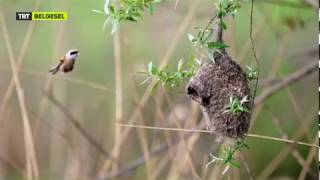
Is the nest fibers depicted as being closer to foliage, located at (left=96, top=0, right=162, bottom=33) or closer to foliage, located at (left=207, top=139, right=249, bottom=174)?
foliage, located at (left=207, top=139, right=249, bottom=174)

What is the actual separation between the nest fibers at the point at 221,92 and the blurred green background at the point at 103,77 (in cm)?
41

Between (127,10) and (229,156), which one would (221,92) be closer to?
(229,156)

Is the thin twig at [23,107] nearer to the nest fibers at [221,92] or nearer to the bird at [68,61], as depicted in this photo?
the bird at [68,61]

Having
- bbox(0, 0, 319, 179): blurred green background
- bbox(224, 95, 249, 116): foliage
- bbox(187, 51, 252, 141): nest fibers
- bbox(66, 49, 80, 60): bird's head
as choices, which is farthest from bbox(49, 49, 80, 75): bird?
bbox(224, 95, 249, 116): foliage

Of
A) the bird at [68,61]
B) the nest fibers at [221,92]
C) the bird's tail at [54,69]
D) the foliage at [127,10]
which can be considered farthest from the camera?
the bird's tail at [54,69]

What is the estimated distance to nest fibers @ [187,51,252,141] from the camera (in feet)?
4.37

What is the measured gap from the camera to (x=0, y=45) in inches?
82.3

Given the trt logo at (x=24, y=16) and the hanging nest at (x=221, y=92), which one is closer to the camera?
the hanging nest at (x=221, y=92)

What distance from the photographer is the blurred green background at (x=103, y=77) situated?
2.04m

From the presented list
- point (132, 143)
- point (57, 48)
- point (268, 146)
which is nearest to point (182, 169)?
point (57, 48)

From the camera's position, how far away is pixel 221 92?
135 centimetres

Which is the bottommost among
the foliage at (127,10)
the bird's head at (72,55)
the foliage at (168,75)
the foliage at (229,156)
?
the foliage at (229,156)

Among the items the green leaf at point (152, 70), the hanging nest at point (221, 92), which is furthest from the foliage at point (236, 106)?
the green leaf at point (152, 70)

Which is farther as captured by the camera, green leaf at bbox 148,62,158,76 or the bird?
the bird
